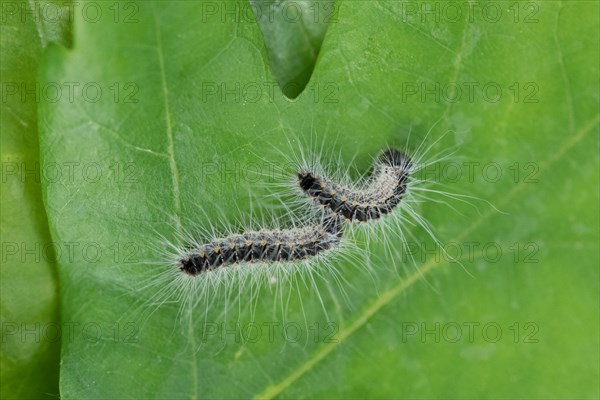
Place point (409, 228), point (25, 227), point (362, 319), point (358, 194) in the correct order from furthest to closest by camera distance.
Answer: point (358, 194) < point (25, 227) < point (409, 228) < point (362, 319)

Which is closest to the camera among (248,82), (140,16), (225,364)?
(140,16)

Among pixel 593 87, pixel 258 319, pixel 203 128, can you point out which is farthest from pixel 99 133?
pixel 593 87

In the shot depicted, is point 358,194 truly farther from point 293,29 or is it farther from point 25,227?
point 25,227

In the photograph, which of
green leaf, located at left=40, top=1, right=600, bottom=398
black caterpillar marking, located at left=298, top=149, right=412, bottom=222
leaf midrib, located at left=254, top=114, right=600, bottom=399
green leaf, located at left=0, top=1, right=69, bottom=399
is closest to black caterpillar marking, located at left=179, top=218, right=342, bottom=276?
black caterpillar marking, located at left=298, top=149, right=412, bottom=222

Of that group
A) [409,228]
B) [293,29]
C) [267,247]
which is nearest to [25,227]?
[267,247]

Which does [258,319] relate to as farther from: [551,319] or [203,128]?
[551,319]

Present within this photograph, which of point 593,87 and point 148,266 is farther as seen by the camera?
point 148,266
